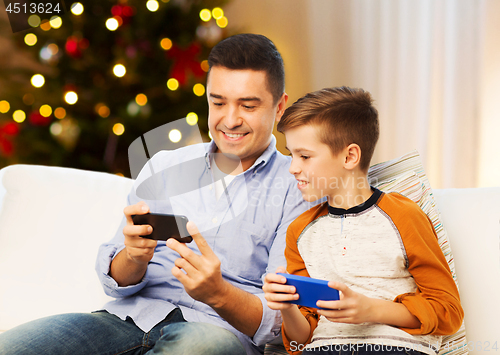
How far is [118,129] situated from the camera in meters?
2.20

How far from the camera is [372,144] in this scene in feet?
3.14

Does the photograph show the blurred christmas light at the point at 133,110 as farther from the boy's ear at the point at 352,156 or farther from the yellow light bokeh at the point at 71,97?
the boy's ear at the point at 352,156

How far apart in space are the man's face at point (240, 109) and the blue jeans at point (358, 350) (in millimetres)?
565

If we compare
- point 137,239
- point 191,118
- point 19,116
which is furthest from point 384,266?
point 19,116

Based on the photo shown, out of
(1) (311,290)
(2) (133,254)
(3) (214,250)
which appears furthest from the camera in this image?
(3) (214,250)

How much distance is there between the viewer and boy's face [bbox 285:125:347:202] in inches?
35.5

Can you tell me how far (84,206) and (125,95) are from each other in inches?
39.1

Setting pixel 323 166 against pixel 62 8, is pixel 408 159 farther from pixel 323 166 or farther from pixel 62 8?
pixel 62 8

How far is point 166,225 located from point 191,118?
137 centimetres

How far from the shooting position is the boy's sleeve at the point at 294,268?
896 millimetres

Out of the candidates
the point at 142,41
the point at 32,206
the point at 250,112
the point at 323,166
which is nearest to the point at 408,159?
the point at 323,166

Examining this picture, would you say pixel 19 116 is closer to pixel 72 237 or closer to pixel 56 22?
Answer: pixel 56 22

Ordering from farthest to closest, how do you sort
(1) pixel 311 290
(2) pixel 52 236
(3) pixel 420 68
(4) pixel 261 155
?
(3) pixel 420 68 < (2) pixel 52 236 < (4) pixel 261 155 < (1) pixel 311 290

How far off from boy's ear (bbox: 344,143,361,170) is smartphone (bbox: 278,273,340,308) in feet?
1.01
